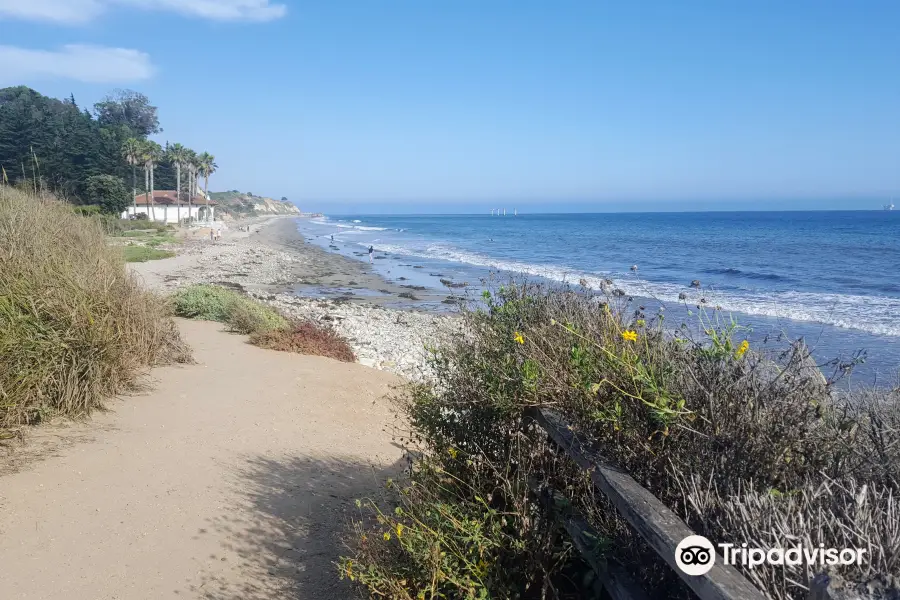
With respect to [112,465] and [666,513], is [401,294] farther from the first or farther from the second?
[666,513]

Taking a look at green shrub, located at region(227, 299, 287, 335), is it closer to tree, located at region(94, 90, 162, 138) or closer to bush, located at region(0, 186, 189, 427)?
bush, located at region(0, 186, 189, 427)

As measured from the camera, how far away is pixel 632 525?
7.39 ft

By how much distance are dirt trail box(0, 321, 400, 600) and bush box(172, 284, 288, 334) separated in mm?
3939

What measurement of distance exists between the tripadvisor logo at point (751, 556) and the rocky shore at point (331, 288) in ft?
7.87

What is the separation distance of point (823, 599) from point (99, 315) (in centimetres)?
705

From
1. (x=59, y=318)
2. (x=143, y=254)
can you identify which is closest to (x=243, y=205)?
(x=143, y=254)

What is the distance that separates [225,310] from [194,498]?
921cm

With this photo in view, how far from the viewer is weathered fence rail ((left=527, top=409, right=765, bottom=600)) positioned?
177 cm

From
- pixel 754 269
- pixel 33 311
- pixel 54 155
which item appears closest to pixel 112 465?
pixel 33 311

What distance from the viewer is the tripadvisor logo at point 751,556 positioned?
1.73 meters

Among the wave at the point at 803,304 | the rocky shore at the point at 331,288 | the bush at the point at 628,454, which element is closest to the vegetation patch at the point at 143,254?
the rocky shore at the point at 331,288

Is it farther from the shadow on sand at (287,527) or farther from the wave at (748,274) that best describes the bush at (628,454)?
the wave at (748,274)

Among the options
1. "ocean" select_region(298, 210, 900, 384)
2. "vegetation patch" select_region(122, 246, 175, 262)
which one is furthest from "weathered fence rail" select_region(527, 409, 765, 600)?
"vegetation patch" select_region(122, 246, 175, 262)

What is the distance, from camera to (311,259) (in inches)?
1548
